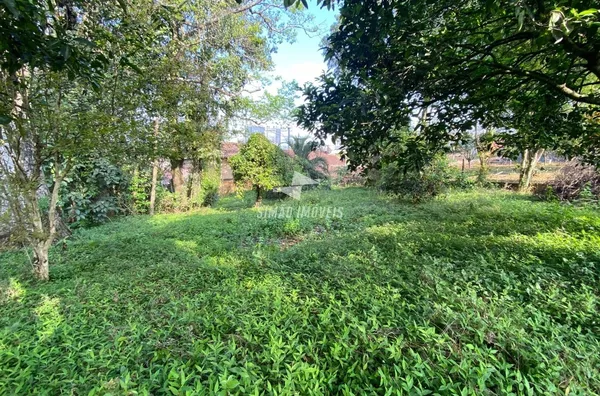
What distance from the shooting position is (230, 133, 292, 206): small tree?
898cm

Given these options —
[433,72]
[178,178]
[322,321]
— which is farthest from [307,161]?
[322,321]

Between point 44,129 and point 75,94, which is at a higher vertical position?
point 75,94

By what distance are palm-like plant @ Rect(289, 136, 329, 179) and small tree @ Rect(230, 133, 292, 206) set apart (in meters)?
5.68

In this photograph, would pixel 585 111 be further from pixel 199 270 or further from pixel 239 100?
pixel 239 100

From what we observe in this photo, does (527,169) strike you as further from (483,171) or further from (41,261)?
(41,261)

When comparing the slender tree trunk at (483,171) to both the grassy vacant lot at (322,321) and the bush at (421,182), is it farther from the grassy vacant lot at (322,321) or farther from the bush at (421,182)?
the grassy vacant lot at (322,321)

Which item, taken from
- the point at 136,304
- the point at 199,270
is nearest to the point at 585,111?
the point at 199,270

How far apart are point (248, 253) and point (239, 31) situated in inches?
294

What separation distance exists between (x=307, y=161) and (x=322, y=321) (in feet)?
46.2

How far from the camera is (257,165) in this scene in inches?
357

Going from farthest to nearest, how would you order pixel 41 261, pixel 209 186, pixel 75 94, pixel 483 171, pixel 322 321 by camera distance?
pixel 483 171 < pixel 209 186 < pixel 75 94 < pixel 41 261 < pixel 322 321

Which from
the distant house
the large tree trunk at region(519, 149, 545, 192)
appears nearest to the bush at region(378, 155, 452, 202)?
the distant house

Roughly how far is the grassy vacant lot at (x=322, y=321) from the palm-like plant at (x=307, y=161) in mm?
11796

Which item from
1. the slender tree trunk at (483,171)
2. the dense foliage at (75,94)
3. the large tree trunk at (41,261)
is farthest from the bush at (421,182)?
the large tree trunk at (41,261)
